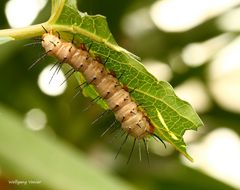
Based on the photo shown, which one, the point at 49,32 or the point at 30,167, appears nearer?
the point at 30,167

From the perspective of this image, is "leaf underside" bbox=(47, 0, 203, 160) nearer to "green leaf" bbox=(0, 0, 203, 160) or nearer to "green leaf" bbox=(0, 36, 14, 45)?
"green leaf" bbox=(0, 0, 203, 160)

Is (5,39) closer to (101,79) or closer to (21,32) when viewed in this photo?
(21,32)

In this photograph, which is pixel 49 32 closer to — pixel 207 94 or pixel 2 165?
pixel 2 165

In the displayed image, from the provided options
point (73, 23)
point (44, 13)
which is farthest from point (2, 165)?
point (44, 13)

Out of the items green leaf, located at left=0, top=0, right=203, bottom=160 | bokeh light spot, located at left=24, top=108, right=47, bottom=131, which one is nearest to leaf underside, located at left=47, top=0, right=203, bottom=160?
green leaf, located at left=0, top=0, right=203, bottom=160

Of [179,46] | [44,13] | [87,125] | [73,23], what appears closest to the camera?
[73,23]

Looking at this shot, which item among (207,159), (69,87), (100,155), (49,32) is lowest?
(49,32)

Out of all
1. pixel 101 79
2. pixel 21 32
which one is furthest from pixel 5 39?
pixel 101 79
